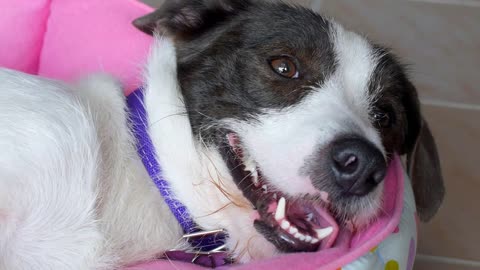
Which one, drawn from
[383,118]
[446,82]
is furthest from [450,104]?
[383,118]

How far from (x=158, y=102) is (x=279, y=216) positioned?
36 centimetres

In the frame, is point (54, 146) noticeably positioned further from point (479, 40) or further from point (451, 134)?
point (479, 40)

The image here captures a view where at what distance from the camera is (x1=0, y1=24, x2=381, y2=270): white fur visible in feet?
4.14

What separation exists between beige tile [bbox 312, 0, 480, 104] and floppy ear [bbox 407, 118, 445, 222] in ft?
4.05

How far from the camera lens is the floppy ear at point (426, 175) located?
168 cm

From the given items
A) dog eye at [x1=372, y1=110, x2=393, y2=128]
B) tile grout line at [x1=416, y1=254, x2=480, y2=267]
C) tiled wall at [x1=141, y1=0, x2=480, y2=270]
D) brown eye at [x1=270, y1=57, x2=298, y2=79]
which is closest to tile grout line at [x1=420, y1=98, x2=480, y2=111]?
tiled wall at [x1=141, y1=0, x2=480, y2=270]

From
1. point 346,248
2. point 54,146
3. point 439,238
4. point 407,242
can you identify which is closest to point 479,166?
point 439,238

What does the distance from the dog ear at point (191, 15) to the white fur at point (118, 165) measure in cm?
11

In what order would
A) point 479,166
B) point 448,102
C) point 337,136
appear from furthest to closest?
point 448,102, point 479,166, point 337,136

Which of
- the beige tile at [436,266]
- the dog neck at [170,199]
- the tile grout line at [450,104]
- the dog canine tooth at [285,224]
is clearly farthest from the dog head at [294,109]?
the tile grout line at [450,104]

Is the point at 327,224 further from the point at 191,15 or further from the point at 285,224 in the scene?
the point at 191,15

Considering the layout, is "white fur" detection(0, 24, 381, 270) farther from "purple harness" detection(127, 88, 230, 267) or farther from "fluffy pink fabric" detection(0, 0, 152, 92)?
"fluffy pink fabric" detection(0, 0, 152, 92)

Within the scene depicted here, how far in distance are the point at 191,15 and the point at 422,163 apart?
0.66 metres

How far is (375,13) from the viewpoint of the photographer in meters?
3.15
